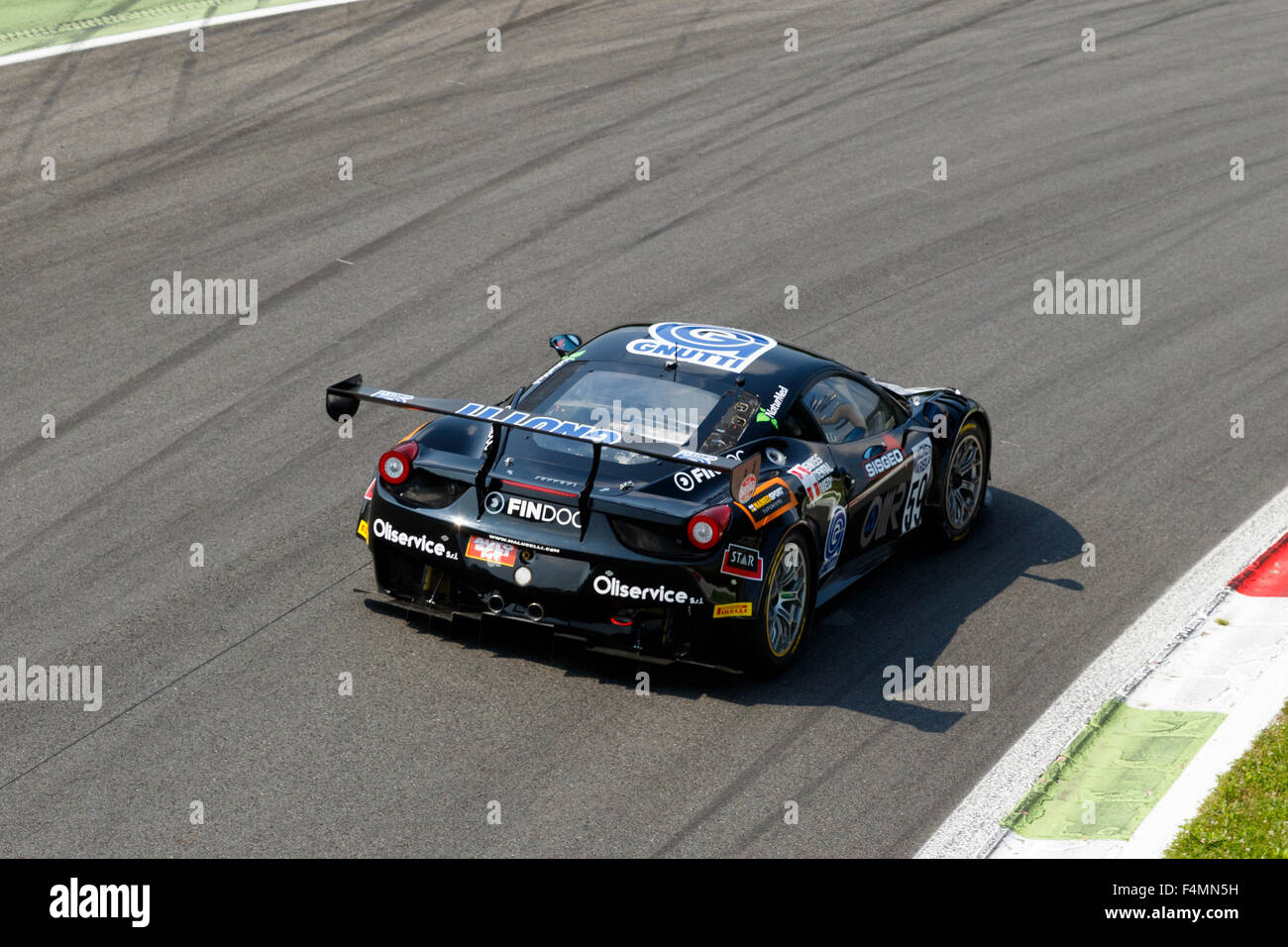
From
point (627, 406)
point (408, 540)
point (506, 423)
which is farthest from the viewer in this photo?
point (627, 406)

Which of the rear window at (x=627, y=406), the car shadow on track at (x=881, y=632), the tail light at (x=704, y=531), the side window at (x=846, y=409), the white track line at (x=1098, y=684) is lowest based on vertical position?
the white track line at (x=1098, y=684)

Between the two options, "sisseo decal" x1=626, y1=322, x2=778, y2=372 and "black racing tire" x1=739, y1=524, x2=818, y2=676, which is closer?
"black racing tire" x1=739, y1=524, x2=818, y2=676

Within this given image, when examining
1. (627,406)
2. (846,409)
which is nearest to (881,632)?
(846,409)

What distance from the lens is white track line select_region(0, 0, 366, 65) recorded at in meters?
17.6

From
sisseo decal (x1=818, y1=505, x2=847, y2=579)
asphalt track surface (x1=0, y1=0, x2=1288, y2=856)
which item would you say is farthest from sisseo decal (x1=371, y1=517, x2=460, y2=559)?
sisseo decal (x1=818, y1=505, x2=847, y2=579)

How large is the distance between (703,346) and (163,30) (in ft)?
40.9

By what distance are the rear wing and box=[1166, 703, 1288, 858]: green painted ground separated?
253 centimetres

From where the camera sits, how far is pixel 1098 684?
8.08 m

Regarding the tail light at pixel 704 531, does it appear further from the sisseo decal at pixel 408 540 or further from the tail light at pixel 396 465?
the tail light at pixel 396 465

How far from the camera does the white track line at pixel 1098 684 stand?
264 inches

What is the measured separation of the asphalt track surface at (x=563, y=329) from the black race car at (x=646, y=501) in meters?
0.33

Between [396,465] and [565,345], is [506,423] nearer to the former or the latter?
[396,465]

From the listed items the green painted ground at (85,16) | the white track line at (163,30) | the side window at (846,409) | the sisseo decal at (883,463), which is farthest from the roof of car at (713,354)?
the green painted ground at (85,16)

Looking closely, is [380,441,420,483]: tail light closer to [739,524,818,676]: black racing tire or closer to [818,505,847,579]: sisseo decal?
[739,524,818,676]: black racing tire
